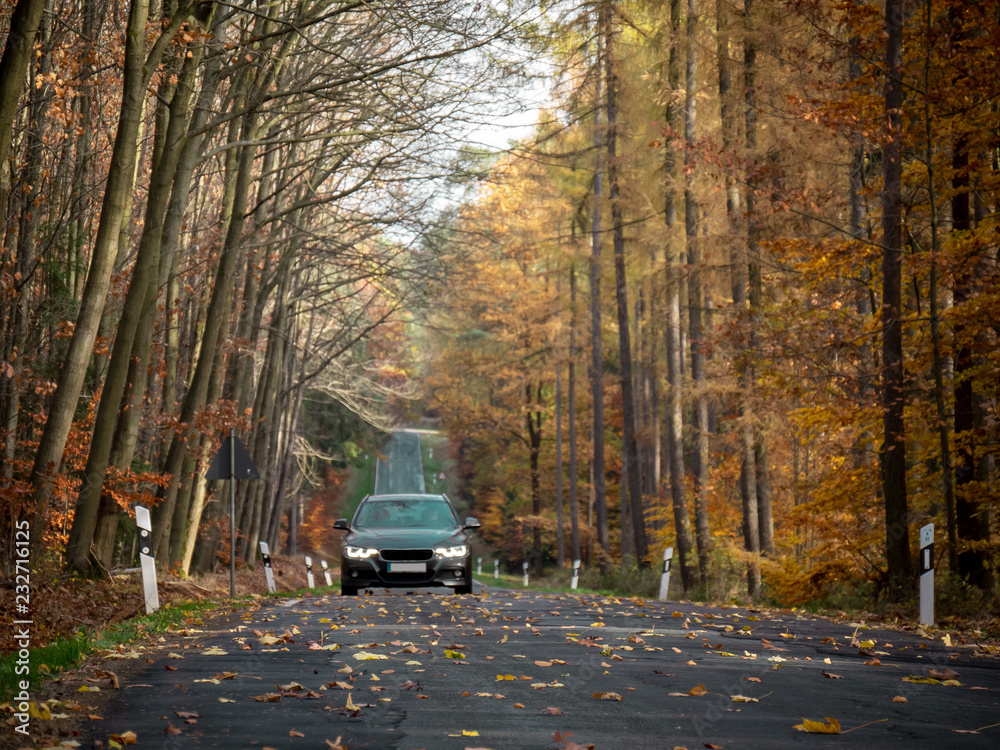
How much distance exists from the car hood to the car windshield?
0.90ft

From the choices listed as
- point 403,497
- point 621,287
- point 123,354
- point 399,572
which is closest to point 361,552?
point 399,572

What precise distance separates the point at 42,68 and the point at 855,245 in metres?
11.4

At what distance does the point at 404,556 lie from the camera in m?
14.9

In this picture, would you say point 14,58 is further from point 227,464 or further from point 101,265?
point 227,464

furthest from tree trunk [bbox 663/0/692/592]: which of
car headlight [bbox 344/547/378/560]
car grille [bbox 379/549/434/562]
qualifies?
car headlight [bbox 344/547/378/560]

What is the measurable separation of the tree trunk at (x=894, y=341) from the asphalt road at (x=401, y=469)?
155ft

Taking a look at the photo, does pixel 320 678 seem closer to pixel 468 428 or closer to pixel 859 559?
pixel 859 559

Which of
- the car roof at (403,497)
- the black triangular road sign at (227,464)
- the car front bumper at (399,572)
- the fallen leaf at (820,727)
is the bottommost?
the car front bumper at (399,572)

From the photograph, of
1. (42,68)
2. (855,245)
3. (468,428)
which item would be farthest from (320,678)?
(468,428)

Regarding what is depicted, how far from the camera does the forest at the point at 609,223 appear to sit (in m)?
12.8

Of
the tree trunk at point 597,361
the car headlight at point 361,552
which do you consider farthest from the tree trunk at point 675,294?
the car headlight at point 361,552

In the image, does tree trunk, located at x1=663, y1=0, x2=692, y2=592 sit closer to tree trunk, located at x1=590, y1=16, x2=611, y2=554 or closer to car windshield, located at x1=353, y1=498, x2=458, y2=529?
tree trunk, located at x1=590, y1=16, x2=611, y2=554

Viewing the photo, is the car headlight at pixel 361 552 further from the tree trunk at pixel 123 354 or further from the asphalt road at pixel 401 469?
the asphalt road at pixel 401 469

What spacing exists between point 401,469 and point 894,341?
2345 inches
